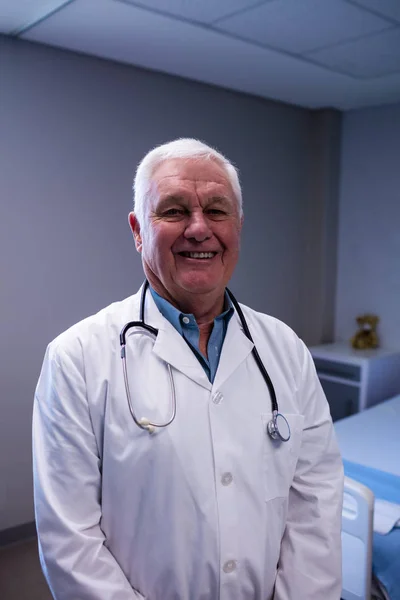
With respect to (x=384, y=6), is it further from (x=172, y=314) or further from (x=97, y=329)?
(x=97, y=329)

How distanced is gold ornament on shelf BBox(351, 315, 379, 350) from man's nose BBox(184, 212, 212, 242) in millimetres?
2517

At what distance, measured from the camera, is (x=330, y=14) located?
6.61ft

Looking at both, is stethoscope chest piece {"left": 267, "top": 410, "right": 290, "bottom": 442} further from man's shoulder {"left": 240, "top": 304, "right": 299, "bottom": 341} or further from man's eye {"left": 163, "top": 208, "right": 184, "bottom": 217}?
man's eye {"left": 163, "top": 208, "right": 184, "bottom": 217}

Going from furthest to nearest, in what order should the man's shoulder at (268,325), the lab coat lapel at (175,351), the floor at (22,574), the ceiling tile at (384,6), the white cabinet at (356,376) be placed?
the white cabinet at (356,376)
the floor at (22,574)
the ceiling tile at (384,6)
the man's shoulder at (268,325)
the lab coat lapel at (175,351)

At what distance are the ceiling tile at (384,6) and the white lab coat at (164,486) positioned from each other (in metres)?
1.44

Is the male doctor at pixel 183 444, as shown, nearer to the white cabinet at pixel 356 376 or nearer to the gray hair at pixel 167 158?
the gray hair at pixel 167 158

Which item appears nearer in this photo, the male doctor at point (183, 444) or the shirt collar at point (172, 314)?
the male doctor at point (183, 444)

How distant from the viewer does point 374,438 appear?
88.7 inches

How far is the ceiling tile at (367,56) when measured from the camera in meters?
2.27

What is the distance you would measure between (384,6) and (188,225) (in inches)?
53.9

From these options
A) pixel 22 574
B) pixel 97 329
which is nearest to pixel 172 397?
pixel 97 329

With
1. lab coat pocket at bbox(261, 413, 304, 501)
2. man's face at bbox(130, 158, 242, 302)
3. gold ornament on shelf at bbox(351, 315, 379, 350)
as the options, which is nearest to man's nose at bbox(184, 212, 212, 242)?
man's face at bbox(130, 158, 242, 302)

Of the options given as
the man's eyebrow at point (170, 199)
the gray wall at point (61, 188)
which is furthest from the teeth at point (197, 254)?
the gray wall at point (61, 188)

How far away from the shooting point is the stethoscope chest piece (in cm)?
112
